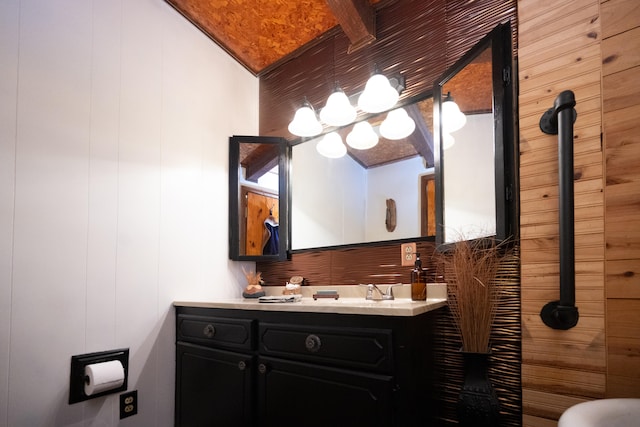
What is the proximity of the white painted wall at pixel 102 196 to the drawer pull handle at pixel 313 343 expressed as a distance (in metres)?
0.92

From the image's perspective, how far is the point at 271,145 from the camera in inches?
92.7

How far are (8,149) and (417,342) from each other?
167 centimetres

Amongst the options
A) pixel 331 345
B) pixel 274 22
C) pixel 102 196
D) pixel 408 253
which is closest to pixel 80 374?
pixel 102 196

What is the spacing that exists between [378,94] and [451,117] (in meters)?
0.40

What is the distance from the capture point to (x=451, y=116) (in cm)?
163

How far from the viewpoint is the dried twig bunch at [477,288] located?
135cm

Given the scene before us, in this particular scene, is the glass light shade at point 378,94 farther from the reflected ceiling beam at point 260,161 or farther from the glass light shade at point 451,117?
the reflected ceiling beam at point 260,161

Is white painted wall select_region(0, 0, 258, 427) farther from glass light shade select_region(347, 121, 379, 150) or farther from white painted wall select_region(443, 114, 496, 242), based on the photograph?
white painted wall select_region(443, 114, 496, 242)

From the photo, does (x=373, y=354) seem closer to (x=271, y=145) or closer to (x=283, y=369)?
(x=283, y=369)

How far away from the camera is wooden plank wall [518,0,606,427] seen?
3.70 ft

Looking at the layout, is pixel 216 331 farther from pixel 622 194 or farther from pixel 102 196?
pixel 622 194

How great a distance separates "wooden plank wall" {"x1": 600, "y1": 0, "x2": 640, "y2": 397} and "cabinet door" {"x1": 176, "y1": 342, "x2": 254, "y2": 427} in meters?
1.27

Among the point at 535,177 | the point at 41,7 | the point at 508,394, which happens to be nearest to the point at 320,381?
the point at 508,394

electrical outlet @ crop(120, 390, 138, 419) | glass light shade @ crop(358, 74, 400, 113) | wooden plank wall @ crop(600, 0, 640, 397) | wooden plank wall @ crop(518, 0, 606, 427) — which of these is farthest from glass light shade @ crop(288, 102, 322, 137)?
electrical outlet @ crop(120, 390, 138, 419)
